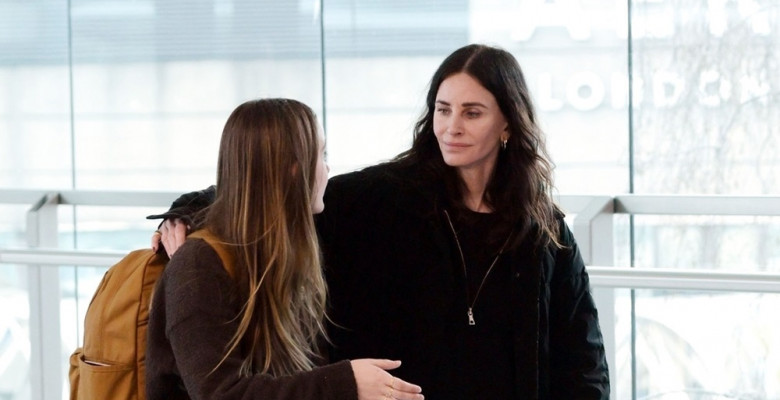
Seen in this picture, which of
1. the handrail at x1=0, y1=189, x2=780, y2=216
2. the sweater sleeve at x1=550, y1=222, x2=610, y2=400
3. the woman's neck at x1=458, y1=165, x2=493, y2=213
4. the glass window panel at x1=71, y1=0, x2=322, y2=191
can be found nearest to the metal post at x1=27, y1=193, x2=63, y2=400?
the glass window panel at x1=71, y1=0, x2=322, y2=191

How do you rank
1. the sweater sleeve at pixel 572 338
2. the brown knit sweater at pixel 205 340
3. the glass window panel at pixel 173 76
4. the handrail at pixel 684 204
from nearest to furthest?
the brown knit sweater at pixel 205 340
the sweater sleeve at pixel 572 338
the handrail at pixel 684 204
the glass window panel at pixel 173 76

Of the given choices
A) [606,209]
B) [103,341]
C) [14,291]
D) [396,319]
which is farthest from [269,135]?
[14,291]

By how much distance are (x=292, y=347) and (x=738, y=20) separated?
292cm

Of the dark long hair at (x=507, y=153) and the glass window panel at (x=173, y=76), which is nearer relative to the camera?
the dark long hair at (x=507, y=153)

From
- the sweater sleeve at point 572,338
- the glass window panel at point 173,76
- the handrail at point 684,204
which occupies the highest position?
the glass window panel at point 173,76

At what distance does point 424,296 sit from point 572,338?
1.20 feet

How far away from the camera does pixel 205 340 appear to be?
199cm

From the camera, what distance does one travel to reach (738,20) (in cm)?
445

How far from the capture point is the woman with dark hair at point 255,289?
2.00 m

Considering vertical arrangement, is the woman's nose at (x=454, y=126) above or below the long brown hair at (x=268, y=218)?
above

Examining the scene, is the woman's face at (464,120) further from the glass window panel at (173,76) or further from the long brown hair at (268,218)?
the glass window panel at (173,76)

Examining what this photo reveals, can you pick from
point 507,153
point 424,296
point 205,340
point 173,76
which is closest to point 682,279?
point 507,153

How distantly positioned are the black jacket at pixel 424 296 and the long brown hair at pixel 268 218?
0.46 meters

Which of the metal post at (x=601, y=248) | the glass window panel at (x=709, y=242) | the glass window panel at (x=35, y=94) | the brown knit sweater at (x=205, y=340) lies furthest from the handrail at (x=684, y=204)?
the glass window panel at (x=35, y=94)
